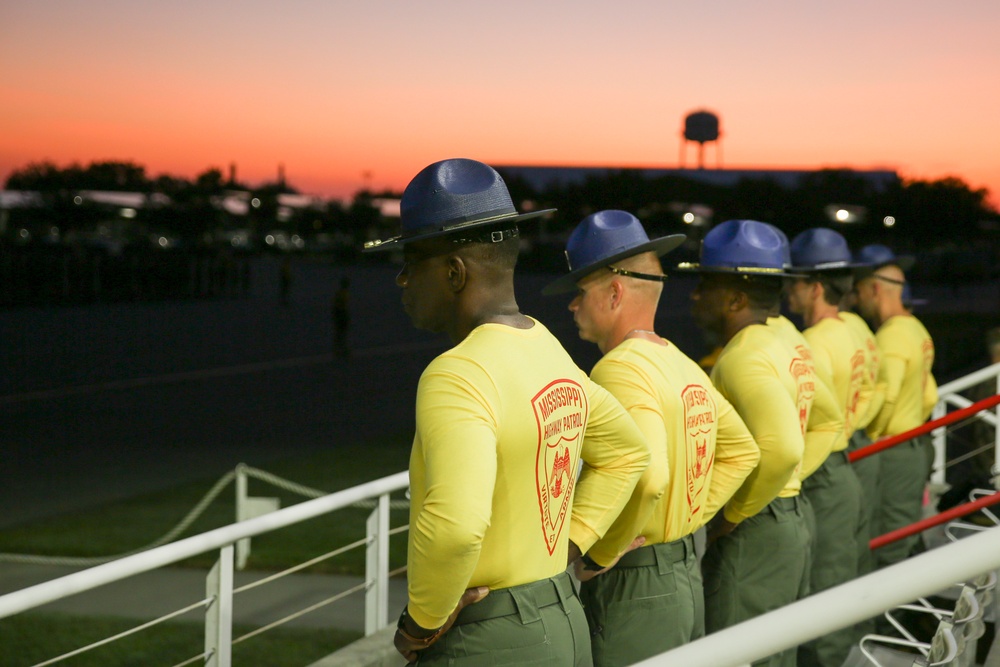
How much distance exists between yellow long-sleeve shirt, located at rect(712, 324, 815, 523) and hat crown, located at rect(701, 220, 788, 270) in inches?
12.9

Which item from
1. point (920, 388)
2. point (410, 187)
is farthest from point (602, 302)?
point (920, 388)

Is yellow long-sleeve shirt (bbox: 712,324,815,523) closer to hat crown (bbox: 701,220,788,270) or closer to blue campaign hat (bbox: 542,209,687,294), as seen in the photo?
hat crown (bbox: 701,220,788,270)

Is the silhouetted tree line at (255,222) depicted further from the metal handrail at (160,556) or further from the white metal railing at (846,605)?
the white metal railing at (846,605)

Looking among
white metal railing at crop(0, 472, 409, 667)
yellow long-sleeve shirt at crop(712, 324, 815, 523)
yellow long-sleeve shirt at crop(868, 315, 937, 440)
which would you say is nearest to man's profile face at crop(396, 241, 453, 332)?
white metal railing at crop(0, 472, 409, 667)

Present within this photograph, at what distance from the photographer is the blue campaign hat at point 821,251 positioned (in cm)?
637

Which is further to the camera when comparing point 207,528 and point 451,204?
point 207,528

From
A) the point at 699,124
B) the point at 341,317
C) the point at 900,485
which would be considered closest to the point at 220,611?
the point at 900,485

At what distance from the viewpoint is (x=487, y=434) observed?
7.24 ft

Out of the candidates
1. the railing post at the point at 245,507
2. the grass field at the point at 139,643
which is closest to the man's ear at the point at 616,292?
the grass field at the point at 139,643

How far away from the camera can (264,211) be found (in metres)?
117

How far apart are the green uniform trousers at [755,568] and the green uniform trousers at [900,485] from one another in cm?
269

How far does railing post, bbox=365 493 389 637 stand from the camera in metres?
5.09

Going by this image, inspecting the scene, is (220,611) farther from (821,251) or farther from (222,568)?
(821,251)

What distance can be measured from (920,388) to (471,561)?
5478mm
